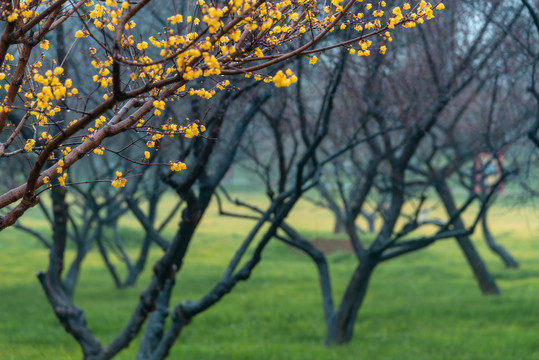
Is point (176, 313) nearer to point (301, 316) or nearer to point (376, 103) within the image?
point (376, 103)

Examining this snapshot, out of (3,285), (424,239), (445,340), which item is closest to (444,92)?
(424,239)

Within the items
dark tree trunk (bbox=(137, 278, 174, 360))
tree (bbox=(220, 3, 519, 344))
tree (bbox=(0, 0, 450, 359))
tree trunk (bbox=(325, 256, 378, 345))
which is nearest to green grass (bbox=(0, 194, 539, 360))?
tree trunk (bbox=(325, 256, 378, 345))

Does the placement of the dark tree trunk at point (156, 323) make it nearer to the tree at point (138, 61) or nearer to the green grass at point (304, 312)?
the green grass at point (304, 312)

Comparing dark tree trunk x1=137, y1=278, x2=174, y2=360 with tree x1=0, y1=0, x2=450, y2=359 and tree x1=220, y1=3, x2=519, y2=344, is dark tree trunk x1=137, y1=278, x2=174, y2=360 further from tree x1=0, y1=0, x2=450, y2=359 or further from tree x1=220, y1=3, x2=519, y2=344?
tree x1=0, y1=0, x2=450, y2=359

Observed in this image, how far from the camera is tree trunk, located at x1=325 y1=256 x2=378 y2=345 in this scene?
11406mm

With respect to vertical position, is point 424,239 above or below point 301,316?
above

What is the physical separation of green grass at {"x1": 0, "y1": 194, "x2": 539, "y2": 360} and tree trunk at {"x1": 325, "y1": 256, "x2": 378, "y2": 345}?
260 millimetres

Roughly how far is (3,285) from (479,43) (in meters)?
15.9

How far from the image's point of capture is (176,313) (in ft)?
27.6

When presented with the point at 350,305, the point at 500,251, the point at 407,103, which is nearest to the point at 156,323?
the point at 350,305

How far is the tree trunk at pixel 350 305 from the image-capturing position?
37.4 ft

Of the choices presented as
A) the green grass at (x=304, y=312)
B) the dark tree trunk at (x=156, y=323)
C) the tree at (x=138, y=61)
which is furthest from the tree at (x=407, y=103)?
the tree at (x=138, y=61)

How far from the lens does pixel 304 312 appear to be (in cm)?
1508

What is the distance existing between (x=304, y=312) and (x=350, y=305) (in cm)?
348
